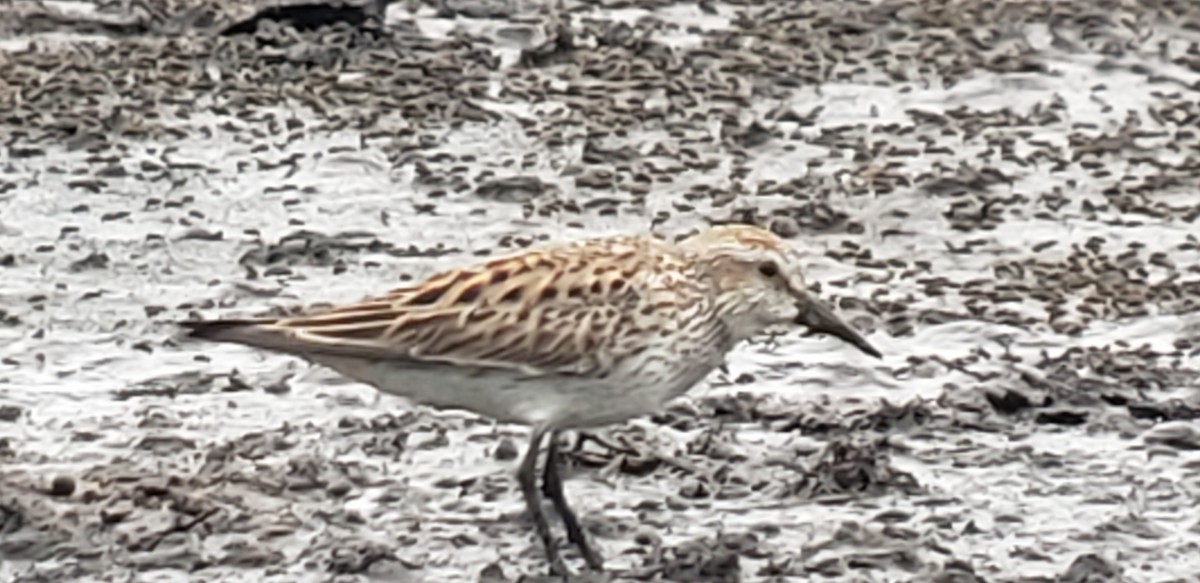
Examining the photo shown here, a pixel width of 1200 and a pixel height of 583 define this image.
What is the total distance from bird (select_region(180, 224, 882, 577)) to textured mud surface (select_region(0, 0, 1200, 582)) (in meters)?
0.41

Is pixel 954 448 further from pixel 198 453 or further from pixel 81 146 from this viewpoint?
pixel 81 146

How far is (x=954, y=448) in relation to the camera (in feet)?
28.8

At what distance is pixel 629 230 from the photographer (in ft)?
35.6

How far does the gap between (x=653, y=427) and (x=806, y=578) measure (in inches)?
46.4

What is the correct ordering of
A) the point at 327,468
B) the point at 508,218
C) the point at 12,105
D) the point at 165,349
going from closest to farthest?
the point at 327,468 < the point at 165,349 < the point at 508,218 < the point at 12,105

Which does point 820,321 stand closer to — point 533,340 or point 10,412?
point 533,340

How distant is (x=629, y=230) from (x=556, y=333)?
3160 millimetres

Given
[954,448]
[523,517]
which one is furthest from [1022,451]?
[523,517]

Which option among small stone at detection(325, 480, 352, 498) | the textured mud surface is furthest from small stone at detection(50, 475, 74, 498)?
small stone at detection(325, 480, 352, 498)

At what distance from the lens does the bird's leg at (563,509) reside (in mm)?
7824

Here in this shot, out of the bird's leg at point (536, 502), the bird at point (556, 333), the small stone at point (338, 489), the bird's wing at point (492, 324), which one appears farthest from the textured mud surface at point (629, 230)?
the bird's wing at point (492, 324)

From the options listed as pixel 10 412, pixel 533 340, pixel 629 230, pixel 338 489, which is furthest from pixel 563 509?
pixel 629 230

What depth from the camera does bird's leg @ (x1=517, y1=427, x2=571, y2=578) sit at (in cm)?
776

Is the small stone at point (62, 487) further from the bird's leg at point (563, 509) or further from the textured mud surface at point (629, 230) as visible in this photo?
the bird's leg at point (563, 509)
